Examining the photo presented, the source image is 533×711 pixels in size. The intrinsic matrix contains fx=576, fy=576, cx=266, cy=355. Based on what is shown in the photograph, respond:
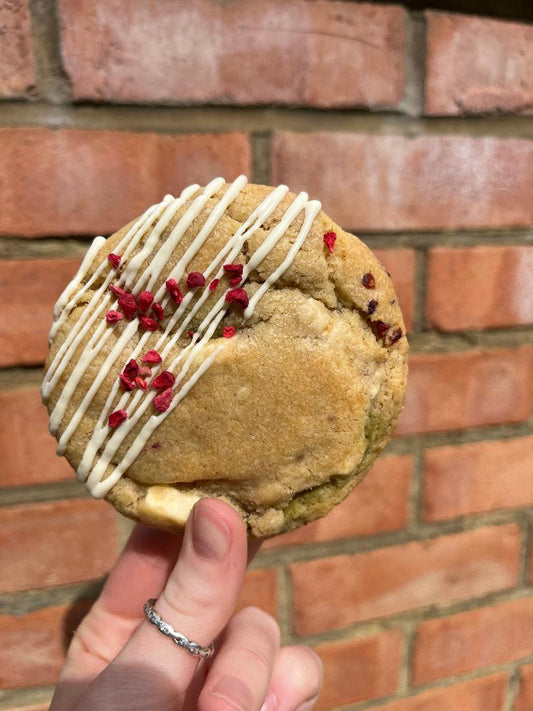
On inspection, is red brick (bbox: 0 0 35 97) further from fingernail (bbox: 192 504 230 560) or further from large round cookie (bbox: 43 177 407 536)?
fingernail (bbox: 192 504 230 560)

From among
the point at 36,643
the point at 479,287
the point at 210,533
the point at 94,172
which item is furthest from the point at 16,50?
the point at 36,643

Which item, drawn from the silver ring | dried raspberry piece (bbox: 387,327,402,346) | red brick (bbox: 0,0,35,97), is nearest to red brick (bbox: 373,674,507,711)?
the silver ring

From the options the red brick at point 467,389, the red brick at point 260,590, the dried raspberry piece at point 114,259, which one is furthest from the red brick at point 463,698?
the dried raspberry piece at point 114,259

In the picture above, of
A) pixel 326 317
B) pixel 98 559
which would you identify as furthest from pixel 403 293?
pixel 98 559

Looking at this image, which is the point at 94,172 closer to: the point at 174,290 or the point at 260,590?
the point at 174,290

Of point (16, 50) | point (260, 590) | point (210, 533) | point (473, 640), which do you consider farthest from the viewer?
point (473, 640)

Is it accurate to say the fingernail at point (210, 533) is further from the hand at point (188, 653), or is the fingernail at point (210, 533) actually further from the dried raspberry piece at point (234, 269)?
the dried raspberry piece at point (234, 269)
